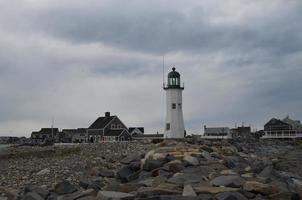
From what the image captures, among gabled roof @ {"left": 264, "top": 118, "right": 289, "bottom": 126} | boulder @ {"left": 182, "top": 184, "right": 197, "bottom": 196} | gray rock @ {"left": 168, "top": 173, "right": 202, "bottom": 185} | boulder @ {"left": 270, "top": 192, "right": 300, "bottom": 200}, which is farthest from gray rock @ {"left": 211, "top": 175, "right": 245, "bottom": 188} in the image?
gabled roof @ {"left": 264, "top": 118, "right": 289, "bottom": 126}

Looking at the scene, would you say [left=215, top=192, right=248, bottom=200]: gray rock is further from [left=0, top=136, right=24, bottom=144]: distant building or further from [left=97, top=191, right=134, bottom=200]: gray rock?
[left=0, top=136, right=24, bottom=144]: distant building

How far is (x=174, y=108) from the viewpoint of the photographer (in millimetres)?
31766

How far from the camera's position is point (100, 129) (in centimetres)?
5031

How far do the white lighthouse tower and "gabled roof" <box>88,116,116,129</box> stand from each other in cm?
1909

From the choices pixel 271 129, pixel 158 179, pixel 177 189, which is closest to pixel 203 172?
pixel 158 179

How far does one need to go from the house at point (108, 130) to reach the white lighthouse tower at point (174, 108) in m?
16.9

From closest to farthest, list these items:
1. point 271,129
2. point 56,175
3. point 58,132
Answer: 1. point 56,175
2. point 271,129
3. point 58,132

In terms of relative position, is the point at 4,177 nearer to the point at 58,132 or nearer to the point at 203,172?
the point at 203,172

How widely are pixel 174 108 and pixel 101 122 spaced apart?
68.8ft

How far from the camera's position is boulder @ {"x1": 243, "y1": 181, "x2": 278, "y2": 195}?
9.87 metres

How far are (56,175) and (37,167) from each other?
337 cm

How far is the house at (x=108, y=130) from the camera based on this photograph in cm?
4891

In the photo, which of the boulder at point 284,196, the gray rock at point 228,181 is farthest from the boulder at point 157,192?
the boulder at point 284,196

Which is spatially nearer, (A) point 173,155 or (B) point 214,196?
(B) point 214,196
